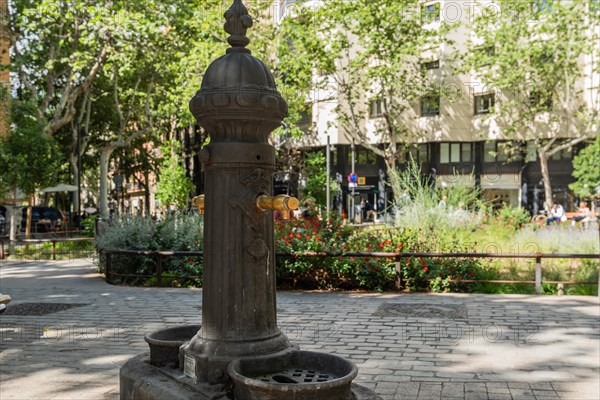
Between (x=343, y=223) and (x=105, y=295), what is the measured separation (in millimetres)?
5139

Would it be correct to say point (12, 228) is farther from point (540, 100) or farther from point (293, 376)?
point (540, 100)

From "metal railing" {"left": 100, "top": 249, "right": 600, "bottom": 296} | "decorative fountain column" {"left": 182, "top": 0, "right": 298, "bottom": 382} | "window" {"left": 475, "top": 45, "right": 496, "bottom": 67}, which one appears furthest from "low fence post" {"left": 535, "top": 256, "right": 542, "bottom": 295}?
"window" {"left": 475, "top": 45, "right": 496, "bottom": 67}

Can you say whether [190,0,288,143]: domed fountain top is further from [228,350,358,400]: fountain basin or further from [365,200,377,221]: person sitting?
[365,200,377,221]: person sitting

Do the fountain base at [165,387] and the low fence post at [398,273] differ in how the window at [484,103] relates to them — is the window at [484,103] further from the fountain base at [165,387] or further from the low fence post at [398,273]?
the fountain base at [165,387]

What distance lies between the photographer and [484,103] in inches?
1634

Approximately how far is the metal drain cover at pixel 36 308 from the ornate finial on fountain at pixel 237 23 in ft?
22.5

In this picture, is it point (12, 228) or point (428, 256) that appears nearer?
point (428, 256)

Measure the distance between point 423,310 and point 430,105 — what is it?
32.4m

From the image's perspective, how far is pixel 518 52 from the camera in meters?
33.7

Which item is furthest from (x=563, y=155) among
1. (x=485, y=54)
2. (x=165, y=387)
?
(x=165, y=387)

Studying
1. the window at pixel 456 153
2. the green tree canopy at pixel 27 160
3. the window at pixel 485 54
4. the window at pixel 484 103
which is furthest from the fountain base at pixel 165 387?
the window at pixel 456 153

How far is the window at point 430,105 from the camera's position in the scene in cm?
3716

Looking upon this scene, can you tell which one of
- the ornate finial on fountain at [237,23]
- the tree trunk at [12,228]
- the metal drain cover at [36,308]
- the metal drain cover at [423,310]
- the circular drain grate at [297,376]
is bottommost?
the metal drain cover at [36,308]

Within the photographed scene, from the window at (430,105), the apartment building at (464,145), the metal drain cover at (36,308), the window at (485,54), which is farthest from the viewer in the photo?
the apartment building at (464,145)
